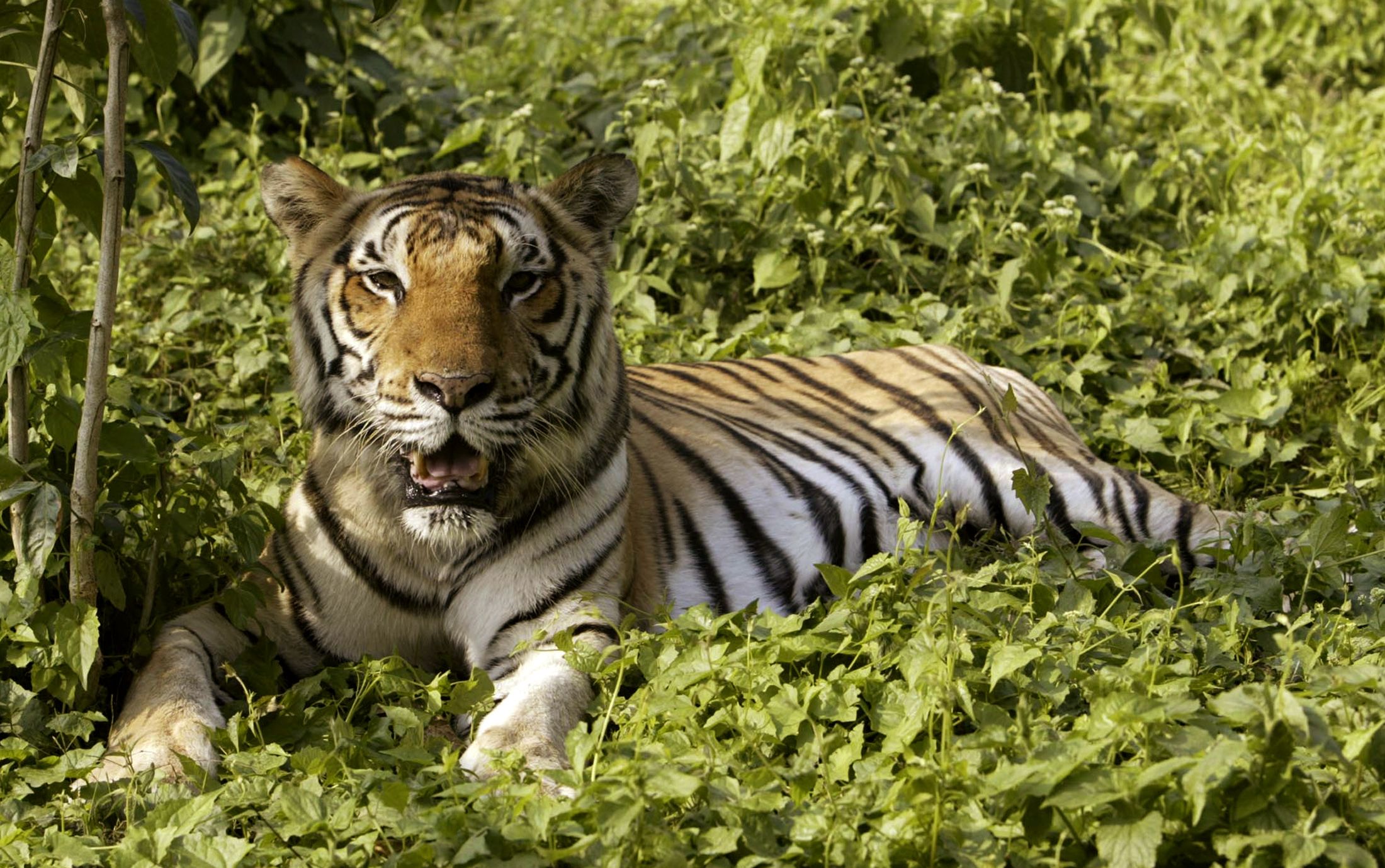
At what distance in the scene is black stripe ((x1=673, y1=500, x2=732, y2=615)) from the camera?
3324 mm

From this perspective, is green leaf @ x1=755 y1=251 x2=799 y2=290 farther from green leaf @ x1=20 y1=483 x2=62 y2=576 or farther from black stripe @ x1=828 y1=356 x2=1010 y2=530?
green leaf @ x1=20 y1=483 x2=62 y2=576

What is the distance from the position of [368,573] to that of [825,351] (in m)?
1.88

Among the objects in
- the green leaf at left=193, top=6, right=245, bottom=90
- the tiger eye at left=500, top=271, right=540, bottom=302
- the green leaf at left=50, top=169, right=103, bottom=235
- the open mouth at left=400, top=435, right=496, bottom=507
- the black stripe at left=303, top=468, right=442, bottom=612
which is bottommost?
the black stripe at left=303, top=468, right=442, bottom=612

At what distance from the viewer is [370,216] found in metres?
2.96

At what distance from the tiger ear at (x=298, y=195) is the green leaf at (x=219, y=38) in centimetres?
206

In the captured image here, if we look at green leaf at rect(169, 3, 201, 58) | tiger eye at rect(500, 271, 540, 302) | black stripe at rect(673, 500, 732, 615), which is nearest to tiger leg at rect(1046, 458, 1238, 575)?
black stripe at rect(673, 500, 732, 615)

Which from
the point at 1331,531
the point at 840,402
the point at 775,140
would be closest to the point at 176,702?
the point at 840,402

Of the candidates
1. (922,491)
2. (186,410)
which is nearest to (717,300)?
(922,491)

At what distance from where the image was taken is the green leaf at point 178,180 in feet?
8.43

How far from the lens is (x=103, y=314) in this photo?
2547mm

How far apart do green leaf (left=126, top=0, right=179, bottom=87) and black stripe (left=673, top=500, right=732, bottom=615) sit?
1.41m

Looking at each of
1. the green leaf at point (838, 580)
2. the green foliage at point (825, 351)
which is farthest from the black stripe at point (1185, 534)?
the green leaf at point (838, 580)

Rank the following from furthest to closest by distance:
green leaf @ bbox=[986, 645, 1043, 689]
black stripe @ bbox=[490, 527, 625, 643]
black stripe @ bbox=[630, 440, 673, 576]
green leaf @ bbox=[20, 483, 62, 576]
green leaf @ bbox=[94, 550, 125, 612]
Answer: black stripe @ bbox=[630, 440, 673, 576], black stripe @ bbox=[490, 527, 625, 643], green leaf @ bbox=[94, 550, 125, 612], green leaf @ bbox=[20, 483, 62, 576], green leaf @ bbox=[986, 645, 1043, 689]

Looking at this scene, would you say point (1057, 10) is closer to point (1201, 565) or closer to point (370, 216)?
point (1201, 565)
